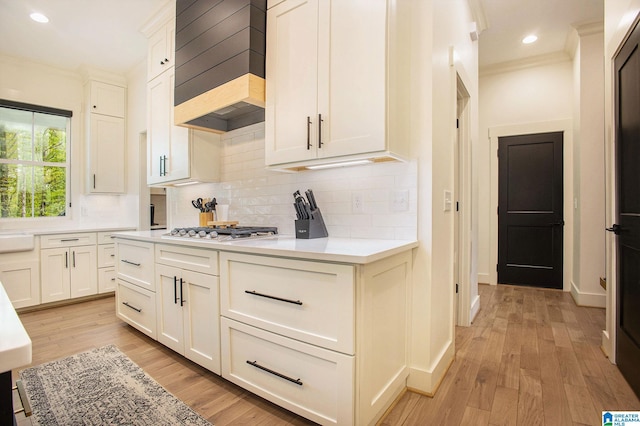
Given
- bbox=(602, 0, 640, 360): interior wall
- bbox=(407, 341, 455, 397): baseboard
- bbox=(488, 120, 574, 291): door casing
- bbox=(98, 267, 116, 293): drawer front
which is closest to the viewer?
bbox=(407, 341, 455, 397): baseboard

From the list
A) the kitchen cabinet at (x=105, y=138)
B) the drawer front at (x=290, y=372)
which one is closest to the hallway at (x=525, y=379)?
the drawer front at (x=290, y=372)

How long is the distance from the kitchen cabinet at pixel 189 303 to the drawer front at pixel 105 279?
7.41 feet

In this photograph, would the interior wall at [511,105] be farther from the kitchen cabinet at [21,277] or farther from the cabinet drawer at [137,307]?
the kitchen cabinet at [21,277]

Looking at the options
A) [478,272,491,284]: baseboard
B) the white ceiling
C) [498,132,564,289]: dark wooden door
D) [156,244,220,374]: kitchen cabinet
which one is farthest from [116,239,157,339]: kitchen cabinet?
→ [498,132,564,289]: dark wooden door

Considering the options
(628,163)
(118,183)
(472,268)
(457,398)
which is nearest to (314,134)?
(457,398)

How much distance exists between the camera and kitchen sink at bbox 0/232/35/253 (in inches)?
133

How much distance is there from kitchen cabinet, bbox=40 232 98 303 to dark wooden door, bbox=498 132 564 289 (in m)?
5.66

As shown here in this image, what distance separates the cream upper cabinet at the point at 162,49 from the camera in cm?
300

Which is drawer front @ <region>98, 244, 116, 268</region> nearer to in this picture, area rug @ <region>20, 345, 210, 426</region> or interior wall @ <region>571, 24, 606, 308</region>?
area rug @ <region>20, 345, 210, 426</region>

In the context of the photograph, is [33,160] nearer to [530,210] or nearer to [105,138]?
[105,138]

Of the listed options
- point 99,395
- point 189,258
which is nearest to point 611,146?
point 189,258

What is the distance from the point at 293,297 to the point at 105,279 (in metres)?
3.73

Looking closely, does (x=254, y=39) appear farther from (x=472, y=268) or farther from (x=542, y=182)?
(x=542, y=182)

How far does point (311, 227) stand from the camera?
2.09 m
